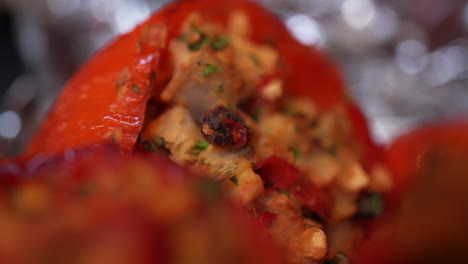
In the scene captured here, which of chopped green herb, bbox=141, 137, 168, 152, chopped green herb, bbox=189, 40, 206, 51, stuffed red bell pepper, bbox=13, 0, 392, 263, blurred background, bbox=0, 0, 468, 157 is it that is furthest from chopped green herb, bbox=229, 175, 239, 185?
blurred background, bbox=0, 0, 468, 157

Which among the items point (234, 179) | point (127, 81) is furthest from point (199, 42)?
point (234, 179)

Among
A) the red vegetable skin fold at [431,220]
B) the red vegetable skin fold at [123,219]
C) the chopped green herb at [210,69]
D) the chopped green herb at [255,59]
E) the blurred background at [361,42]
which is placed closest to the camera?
the red vegetable skin fold at [123,219]

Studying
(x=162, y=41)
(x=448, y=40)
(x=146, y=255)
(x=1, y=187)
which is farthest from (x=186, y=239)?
(x=448, y=40)

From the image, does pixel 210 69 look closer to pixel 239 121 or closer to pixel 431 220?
pixel 239 121

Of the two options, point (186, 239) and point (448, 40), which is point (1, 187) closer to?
point (186, 239)

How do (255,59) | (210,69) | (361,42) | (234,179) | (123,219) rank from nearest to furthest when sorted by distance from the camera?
(123,219) → (234,179) → (210,69) → (255,59) → (361,42)

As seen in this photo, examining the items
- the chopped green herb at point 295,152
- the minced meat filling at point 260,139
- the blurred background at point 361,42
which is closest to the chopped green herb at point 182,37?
the minced meat filling at point 260,139

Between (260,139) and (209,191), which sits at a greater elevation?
(209,191)

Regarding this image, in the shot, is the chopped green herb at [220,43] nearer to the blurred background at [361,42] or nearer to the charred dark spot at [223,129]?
the charred dark spot at [223,129]
